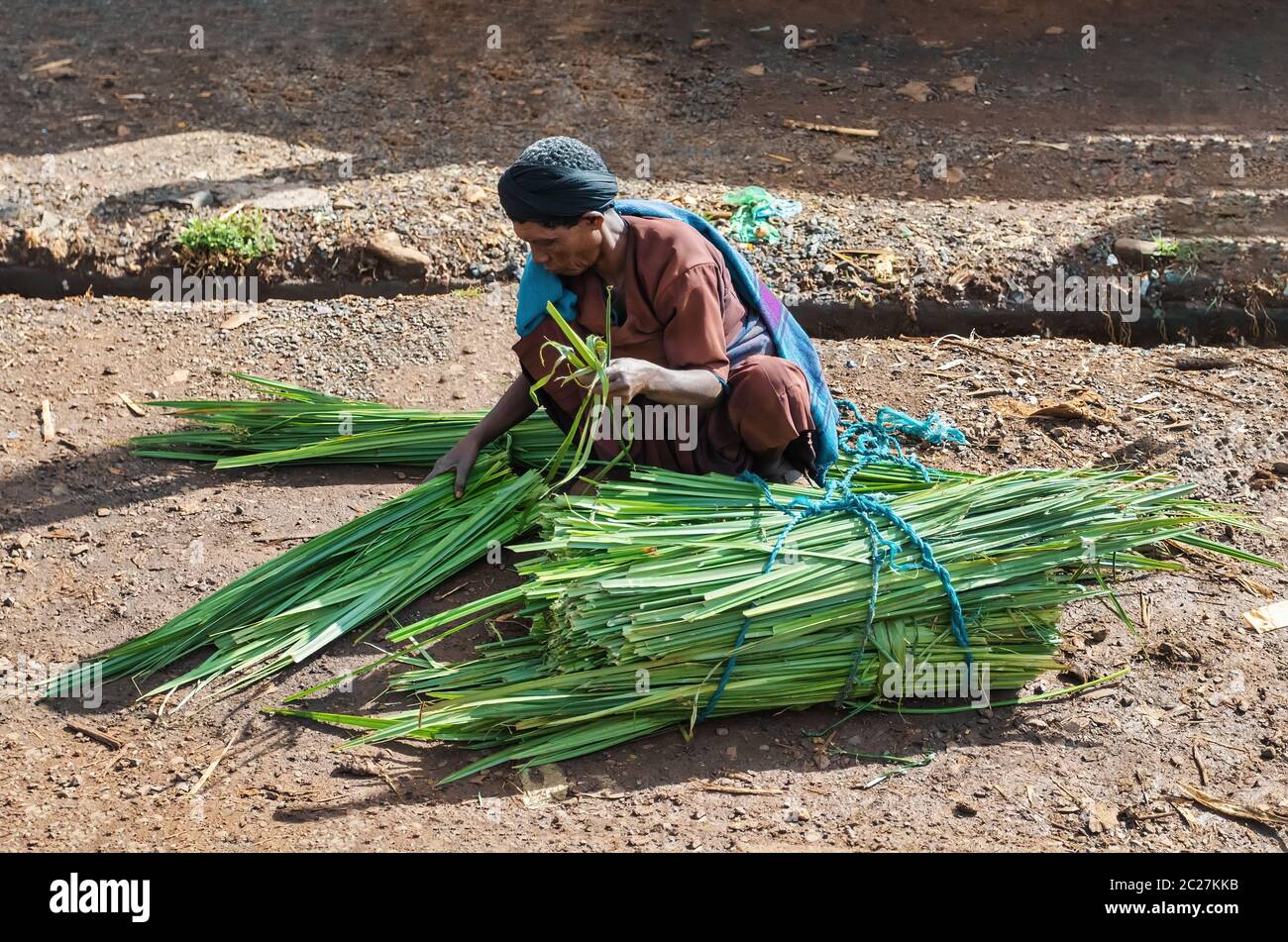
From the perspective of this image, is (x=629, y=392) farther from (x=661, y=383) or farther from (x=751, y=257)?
(x=751, y=257)

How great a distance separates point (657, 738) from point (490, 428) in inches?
38.9

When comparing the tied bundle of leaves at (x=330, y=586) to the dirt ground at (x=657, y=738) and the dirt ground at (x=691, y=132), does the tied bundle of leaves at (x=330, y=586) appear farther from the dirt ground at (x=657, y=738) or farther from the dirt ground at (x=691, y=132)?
the dirt ground at (x=691, y=132)

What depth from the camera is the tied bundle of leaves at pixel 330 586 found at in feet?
9.67

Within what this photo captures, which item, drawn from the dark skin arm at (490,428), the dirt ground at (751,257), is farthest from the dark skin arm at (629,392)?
the dirt ground at (751,257)

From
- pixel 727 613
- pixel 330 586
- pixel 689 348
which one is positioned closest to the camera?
pixel 727 613

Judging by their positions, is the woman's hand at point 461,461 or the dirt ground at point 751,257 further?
the woman's hand at point 461,461

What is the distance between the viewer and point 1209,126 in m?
5.61

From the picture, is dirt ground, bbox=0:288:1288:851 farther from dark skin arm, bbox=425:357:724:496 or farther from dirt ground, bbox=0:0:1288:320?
dirt ground, bbox=0:0:1288:320

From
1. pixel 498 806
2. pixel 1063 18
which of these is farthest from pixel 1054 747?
pixel 1063 18

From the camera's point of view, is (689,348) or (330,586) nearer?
(689,348)

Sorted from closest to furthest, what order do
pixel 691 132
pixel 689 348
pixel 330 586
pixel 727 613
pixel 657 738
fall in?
pixel 727 613 → pixel 657 738 → pixel 689 348 → pixel 330 586 → pixel 691 132

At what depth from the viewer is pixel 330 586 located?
306cm

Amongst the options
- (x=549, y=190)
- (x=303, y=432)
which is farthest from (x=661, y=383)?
(x=303, y=432)

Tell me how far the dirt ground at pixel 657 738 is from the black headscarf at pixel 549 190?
99 centimetres
